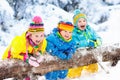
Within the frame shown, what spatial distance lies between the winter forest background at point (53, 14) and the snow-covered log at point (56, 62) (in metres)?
2.61

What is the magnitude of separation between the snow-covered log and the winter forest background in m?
2.61

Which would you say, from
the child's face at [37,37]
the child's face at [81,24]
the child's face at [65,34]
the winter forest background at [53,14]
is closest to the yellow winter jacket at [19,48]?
the child's face at [37,37]

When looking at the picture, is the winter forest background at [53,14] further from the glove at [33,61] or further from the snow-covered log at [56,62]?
the glove at [33,61]

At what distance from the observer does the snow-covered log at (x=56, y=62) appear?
4.78 metres

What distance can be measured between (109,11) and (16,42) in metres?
4.82

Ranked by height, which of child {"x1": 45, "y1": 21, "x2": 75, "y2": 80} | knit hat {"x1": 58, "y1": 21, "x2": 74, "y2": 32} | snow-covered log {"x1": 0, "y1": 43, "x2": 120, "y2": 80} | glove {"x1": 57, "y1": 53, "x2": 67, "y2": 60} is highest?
knit hat {"x1": 58, "y1": 21, "x2": 74, "y2": 32}

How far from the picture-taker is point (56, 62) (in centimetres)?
508

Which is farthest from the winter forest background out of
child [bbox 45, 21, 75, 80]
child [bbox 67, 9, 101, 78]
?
child [bbox 45, 21, 75, 80]

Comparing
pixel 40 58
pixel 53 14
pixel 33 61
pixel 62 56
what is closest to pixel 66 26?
pixel 62 56

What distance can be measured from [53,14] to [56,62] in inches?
144

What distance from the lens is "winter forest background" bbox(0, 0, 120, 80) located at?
8.00 m

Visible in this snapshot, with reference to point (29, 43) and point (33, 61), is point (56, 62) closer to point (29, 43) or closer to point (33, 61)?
point (33, 61)

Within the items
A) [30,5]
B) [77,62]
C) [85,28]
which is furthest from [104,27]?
[77,62]

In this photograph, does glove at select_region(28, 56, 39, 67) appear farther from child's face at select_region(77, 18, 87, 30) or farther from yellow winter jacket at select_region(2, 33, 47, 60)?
child's face at select_region(77, 18, 87, 30)
